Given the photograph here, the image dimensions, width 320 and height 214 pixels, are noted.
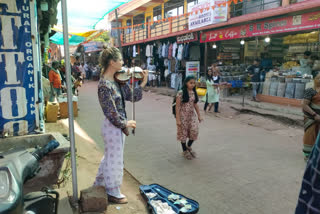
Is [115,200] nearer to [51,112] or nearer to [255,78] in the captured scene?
[51,112]

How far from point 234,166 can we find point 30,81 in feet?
11.5

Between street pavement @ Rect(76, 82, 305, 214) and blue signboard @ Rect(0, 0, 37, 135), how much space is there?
192cm

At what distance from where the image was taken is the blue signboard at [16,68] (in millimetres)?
3447

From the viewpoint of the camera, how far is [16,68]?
3543 millimetres

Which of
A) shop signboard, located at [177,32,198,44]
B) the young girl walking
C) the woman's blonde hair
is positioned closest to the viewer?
the woman's blonde hair

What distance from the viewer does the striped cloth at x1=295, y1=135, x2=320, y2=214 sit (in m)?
1.15

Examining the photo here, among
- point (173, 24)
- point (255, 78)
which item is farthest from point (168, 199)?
point (173, 24)

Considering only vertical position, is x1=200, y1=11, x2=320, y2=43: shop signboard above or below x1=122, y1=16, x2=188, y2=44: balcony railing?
below

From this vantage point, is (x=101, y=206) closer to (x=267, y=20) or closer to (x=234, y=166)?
(x=234, y=166)

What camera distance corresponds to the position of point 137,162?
489 cm

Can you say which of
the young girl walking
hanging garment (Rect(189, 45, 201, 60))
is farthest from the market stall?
the young girl walking

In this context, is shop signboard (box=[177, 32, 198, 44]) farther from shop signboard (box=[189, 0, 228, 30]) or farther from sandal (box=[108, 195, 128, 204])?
sandal (box=[108, 195, 128, 204])

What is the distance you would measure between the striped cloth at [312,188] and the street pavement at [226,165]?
2.10 metres

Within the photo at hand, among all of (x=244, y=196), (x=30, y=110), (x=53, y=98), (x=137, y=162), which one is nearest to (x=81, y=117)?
(x=53, y=98)
